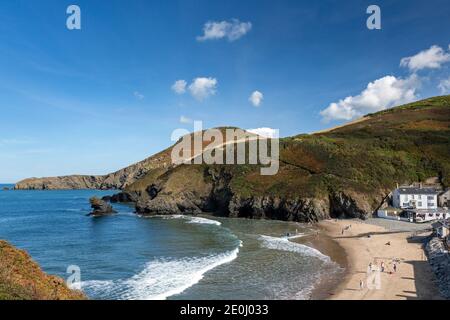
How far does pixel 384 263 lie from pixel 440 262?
16.0ft

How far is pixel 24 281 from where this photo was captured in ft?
51.0

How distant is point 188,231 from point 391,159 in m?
50.1

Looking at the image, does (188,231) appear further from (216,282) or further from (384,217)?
(384,217)


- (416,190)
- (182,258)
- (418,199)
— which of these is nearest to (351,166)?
(416,190)

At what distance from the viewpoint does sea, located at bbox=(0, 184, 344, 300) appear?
2929cm

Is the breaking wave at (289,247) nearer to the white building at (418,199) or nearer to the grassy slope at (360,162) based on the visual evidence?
the grassy slope at (360,162)

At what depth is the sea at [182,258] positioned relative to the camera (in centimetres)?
2929

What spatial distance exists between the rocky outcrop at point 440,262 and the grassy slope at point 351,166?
1198 inches

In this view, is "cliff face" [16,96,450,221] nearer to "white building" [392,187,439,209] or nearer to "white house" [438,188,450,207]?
"white building" [392,187,439,209]

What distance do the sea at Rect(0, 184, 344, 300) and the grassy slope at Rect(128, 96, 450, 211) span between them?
1199 centimetres

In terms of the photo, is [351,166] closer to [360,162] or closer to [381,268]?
[360,162]

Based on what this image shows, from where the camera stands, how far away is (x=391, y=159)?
3223 inches

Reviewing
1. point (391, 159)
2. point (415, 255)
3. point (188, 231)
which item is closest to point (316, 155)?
point (391, 159)

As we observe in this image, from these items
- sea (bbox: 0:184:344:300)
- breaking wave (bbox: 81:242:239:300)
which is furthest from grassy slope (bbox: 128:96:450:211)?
breaking wave (bbox: 81:242:239:300)
